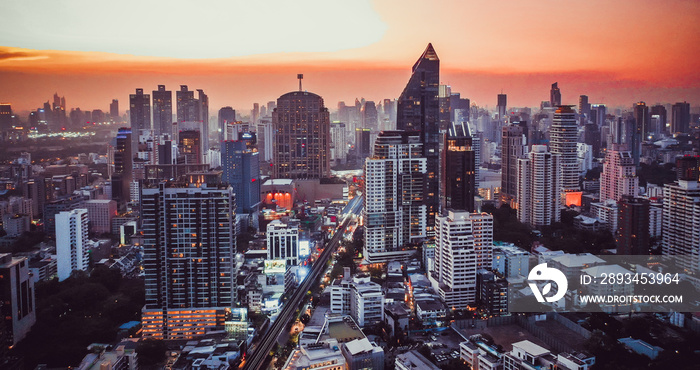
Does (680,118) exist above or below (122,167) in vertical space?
above

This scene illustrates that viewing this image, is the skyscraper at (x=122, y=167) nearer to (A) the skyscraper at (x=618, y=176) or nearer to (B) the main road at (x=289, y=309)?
(B) the main road at (x=289, y=309)

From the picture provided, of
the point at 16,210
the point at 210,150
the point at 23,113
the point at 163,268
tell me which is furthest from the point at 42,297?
the point at 210,150

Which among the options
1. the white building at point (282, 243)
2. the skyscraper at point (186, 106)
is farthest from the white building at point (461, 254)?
the skyscraper at point (186, 106)

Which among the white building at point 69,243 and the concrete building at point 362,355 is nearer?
the concrete building at point 362,355

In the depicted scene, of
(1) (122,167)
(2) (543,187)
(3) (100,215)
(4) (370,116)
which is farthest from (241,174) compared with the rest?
(4) (370,116)

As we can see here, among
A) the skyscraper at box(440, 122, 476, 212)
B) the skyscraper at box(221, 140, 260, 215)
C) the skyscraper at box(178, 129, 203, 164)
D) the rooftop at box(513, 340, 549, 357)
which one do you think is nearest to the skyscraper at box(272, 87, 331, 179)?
the skyscraper at box(178, 129, 203, 164)

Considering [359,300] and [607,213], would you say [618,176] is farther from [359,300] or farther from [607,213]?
[359,300]

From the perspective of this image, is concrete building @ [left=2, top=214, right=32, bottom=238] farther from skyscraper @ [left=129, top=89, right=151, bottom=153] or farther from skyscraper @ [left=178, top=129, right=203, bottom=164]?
skyscraper @ [left=129, top=89, right=151, bottom=153]
